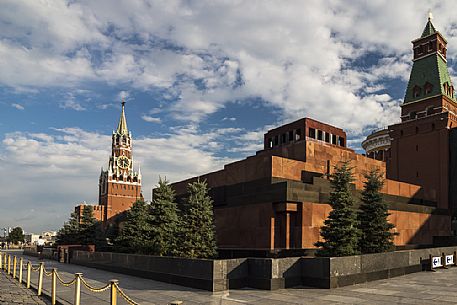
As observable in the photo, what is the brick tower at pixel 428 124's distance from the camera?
171 feet

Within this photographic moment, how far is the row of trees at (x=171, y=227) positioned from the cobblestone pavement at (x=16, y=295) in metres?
5.92

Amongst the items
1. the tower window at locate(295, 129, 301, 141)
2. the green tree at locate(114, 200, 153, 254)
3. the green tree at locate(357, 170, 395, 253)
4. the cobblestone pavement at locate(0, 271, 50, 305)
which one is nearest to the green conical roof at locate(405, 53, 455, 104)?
the tower window at locate(295, 129, 301, 141)

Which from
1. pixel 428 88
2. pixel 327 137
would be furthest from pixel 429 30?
pixel 327 137

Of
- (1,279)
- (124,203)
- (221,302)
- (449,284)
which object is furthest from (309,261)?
(124,203)

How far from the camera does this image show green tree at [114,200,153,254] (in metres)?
22.1

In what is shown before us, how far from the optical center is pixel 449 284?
1466 centimetres

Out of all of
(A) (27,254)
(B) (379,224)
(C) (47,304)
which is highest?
(B) (379,224)

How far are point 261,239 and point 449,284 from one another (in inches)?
379

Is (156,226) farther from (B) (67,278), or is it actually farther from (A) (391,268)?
(A) (391,268)

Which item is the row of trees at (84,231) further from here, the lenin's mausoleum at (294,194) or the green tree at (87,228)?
the lenin's mausoleum at (294,194)

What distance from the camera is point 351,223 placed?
55.3ft

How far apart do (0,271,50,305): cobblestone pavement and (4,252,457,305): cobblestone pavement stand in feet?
2.35

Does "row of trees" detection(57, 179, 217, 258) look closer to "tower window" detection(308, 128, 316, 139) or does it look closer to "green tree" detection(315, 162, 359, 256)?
"green tree" detection(315, 162, 359, 256)

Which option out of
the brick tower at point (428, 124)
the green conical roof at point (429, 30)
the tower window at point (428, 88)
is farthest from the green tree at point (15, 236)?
the green conical roof at point (429, 30)
